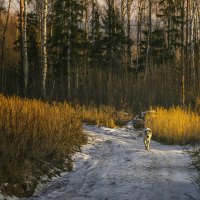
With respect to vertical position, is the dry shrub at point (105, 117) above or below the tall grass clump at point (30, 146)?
below

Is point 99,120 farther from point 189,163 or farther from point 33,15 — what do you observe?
point 33,15

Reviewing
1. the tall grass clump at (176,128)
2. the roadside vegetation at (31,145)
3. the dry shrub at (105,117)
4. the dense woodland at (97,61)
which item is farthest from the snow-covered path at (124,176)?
the dense woodland at (97,61)

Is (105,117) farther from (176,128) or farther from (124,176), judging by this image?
(124,176)

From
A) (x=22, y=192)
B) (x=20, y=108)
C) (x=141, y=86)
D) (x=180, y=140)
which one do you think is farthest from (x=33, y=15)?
(x=22, y=192)

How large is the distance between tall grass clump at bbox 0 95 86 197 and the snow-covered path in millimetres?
279

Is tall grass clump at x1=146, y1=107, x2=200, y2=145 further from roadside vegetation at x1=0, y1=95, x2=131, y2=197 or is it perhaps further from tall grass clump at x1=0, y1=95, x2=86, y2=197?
tall grass clump at x1=0, y1=95, x2=86, y2=197

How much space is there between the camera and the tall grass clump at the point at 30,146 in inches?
286

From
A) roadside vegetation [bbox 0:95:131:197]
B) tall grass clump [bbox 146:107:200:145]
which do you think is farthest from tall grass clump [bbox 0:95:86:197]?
tall grass clump [bbox 146:107:200:145]

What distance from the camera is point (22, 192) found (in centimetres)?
716

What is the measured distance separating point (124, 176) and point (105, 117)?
992 centimetres

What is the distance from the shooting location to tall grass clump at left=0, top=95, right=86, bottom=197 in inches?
286

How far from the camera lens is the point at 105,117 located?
717 inches

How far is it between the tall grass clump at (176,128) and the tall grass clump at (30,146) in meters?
3.69

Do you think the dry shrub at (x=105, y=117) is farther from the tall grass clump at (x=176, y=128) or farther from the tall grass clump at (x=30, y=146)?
the tall grass clump at (x=30, y=146)
